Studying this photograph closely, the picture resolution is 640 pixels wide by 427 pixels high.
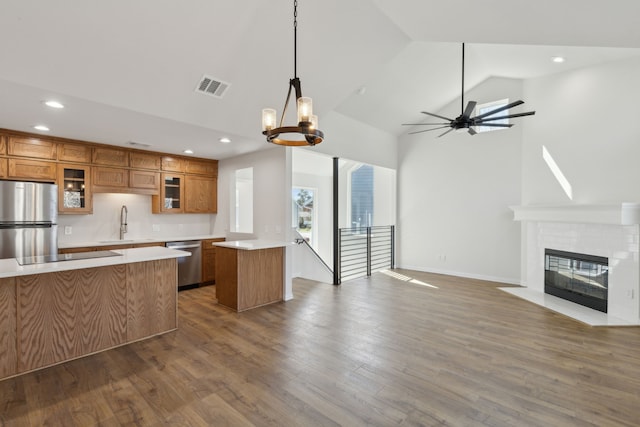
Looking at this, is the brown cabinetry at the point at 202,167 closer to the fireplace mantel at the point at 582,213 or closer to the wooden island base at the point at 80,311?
the wooden island base at the point at 80,311

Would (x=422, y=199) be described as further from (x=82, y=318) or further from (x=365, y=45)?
(x=82, y=318)

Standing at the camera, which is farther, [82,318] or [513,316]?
[513,316]

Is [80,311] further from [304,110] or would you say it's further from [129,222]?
[304,110]

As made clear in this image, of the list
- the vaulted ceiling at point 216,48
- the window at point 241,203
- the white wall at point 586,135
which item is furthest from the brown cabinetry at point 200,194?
the white wall at point 586,135

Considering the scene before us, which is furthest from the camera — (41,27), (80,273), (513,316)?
(513,316)

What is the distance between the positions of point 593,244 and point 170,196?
6.87m

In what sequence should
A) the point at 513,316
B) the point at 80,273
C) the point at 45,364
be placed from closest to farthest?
1. the point at 45,364
2. the point at 80,273
3. the point at 513,316

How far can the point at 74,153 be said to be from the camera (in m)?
4.45

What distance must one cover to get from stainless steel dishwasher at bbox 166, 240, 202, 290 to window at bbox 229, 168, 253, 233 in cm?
79

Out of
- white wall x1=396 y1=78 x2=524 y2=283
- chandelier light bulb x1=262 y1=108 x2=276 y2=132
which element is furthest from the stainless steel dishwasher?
white wall x1=396 y1=78 x2=524 y2=283

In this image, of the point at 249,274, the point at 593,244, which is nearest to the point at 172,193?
Result: the point at 249,274

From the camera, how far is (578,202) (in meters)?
4.84

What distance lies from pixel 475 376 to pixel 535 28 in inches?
111

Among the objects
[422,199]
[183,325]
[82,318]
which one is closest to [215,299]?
[183,325]
